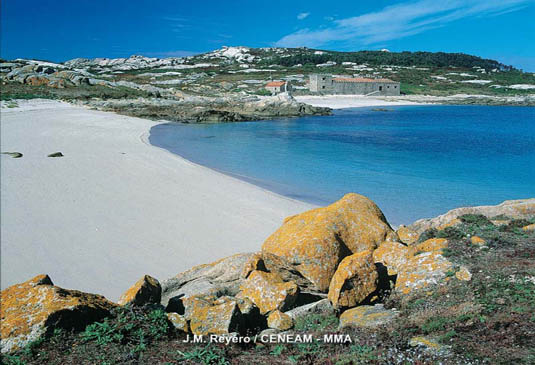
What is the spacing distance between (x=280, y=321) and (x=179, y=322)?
126 centimetres

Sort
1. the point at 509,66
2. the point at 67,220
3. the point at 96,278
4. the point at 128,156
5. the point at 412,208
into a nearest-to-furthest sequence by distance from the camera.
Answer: the point at 96,278
the point at 67,220
the point at 412,208
the point at 128,156
the point at 509,66

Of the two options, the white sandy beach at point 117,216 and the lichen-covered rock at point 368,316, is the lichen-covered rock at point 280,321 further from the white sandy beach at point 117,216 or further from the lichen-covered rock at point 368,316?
the white sandy beach at point 117,216

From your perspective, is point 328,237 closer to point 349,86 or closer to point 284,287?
point 284,287

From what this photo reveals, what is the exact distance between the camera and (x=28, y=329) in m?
3.62

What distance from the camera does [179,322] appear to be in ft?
13.5

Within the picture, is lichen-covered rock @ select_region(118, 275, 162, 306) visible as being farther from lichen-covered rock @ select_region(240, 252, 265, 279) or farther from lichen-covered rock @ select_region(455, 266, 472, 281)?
lichen-covered rock @ select_region(455, 266, 472, 281)

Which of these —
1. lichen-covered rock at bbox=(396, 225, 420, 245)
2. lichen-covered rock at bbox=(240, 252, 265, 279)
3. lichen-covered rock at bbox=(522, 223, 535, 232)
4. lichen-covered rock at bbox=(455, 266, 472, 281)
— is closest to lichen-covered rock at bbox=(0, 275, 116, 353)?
lichen-covered rock at bbox=(240, 252, 265, 279)

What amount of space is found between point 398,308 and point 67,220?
869 cm

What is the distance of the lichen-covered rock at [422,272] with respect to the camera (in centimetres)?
475

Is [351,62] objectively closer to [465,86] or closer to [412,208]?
[465,86]

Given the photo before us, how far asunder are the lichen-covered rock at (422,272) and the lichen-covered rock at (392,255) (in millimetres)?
296

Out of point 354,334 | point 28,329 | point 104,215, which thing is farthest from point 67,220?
point 354,334

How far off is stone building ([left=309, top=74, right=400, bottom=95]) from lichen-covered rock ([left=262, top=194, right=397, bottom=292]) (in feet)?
253

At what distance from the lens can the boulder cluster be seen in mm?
3900
